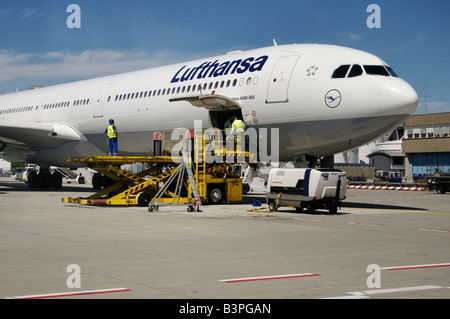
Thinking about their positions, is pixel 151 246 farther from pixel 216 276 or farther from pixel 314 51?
pixel 314 51

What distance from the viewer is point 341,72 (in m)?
19.9

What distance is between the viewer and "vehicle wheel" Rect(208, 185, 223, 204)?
73.3ft

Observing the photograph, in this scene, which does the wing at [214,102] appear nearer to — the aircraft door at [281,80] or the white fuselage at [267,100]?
the white fuselage at [267,100]

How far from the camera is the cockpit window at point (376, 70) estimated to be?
776 inches

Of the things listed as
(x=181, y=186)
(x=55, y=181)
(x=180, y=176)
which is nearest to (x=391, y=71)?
(x=180, y=176)

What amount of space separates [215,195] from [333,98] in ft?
19.9

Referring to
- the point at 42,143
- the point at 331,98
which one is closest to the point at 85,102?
the point at 42,143

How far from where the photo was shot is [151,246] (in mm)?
10742

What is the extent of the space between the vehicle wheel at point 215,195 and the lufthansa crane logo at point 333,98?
5.66 m

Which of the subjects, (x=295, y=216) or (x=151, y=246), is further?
(x=295, y=216)

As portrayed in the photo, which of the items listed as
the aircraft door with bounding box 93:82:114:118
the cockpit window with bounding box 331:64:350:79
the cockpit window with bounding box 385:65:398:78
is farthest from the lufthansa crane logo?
the aircraft door with bounding box 93:82:114:118

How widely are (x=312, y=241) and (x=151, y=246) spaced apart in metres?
3.36

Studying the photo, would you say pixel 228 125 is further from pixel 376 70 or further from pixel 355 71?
pixel 376 70

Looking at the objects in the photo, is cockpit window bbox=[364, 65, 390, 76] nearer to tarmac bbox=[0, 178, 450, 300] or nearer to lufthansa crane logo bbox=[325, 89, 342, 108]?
lufthansa crane logo bbox=[325, 89, 342, 108]
